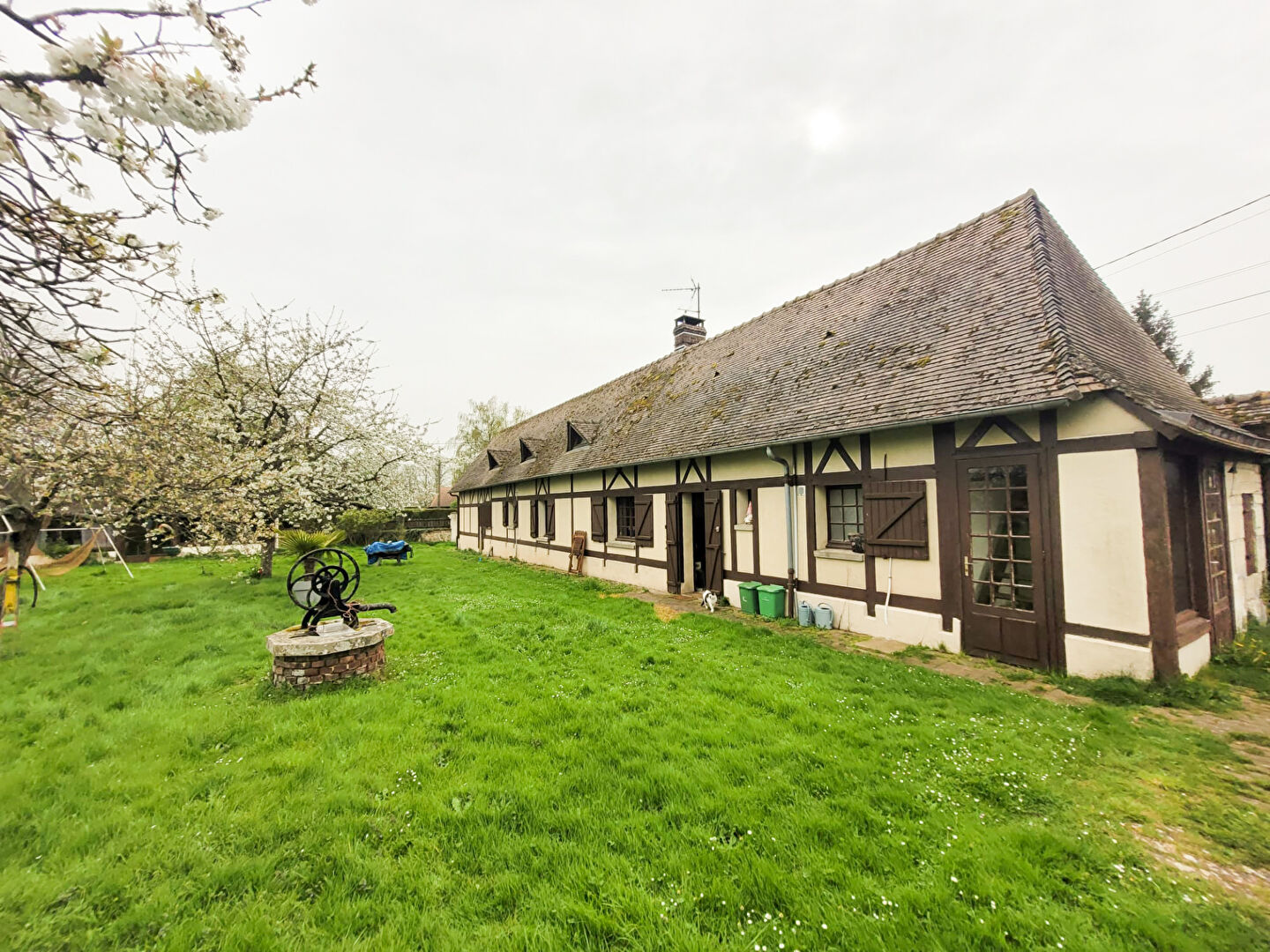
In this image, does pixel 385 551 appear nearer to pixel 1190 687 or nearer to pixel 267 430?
pixel 267 430

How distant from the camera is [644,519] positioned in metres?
12.6

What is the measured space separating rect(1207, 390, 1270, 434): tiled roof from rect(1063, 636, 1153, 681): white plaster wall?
21.6 ft

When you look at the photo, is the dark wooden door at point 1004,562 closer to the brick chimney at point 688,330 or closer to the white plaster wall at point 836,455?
the white plaster wall at point 836,455

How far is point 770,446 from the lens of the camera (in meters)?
8.77

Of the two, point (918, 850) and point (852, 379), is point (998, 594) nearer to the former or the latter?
point (852, 379)

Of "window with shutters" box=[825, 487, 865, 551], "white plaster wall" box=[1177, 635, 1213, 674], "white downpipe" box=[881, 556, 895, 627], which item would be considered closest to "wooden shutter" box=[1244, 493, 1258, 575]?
"white plaster wall" box=[1177, 635, 1213, 674]

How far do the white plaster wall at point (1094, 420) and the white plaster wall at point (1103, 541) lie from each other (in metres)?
0.24

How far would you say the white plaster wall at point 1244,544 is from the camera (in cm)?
692

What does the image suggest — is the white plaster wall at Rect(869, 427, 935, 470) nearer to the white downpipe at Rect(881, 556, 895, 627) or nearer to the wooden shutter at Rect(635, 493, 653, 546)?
the white downpipe at Rect(881, 556, 895, 627)

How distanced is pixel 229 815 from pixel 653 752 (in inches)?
115

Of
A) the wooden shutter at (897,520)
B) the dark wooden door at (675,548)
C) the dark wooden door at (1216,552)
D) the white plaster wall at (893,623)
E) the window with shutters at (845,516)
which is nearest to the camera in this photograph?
the dark wooden door at (1216,552)

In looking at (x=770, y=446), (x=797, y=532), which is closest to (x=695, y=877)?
(x=797, y=532)

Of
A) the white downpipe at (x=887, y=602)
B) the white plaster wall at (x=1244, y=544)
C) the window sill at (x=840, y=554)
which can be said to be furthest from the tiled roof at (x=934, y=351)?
the white downpipe at (x=887, y=602)

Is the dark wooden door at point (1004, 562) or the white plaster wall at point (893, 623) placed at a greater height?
the dark wooden door at point (1004, 562)
